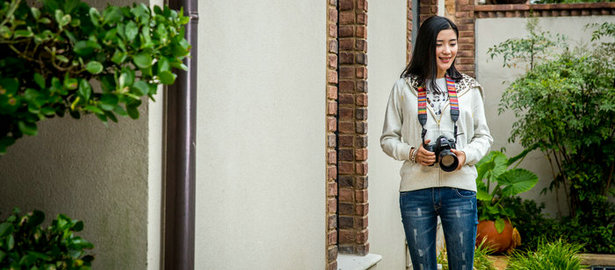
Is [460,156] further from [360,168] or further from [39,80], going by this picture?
[39,80]

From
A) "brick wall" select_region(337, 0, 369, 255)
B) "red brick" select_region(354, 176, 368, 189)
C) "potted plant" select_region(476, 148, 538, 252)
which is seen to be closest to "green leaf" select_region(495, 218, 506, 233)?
"potted plant" select_region(476, 148, 538, 252)

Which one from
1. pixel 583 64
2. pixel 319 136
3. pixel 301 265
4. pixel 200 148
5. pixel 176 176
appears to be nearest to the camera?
pixel 176 176

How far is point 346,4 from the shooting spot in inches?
159

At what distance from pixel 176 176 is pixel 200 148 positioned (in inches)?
9.1

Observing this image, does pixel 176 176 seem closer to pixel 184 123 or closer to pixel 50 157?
pixel 184 123

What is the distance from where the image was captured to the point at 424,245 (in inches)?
113

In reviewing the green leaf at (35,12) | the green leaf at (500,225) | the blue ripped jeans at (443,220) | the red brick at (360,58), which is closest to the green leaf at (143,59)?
the green leaf at (35,12)

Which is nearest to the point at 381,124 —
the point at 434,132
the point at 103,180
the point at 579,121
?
the point at 434,132

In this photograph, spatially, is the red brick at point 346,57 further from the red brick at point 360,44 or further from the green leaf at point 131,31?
the green leaf at point 131,31

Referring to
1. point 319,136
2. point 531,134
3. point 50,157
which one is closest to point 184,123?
point 50,157

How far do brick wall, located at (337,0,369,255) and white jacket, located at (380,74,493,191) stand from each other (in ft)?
3.45

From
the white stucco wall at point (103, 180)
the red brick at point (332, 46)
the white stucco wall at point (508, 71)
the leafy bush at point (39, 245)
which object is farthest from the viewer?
the white stucco wall at point (508, 71)

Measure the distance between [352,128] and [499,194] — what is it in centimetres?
365

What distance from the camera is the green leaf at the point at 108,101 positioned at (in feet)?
4.62
